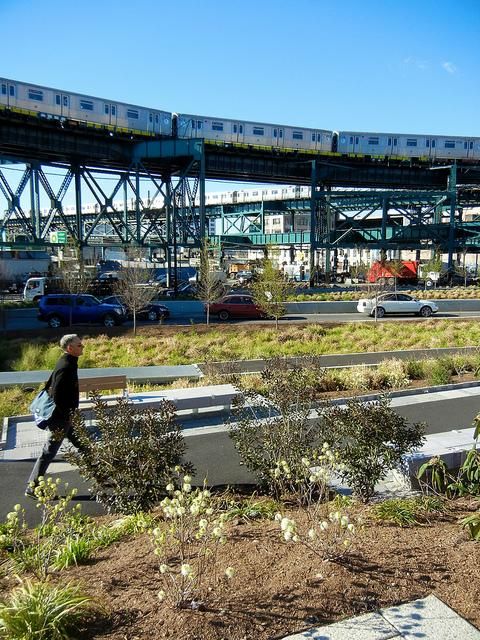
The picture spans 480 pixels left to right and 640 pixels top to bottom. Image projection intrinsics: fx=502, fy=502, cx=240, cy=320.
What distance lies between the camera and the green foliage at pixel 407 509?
4.89 metres

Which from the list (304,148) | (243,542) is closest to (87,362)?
(243,542)

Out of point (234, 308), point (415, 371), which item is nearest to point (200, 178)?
point (234, 308)

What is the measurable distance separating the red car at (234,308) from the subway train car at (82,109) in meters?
23.2

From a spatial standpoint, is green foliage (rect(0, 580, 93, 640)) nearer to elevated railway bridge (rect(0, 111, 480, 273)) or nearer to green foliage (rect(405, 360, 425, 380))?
green foliage (rect(405, 360, 425, 380))

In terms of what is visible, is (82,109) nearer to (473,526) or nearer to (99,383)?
(99,383)

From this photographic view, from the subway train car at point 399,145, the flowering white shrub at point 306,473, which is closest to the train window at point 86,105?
the subway train car at point 399,145

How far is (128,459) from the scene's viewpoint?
16.3 ft

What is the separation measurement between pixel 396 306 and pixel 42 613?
97.9 feet

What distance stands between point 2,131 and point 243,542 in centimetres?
Result: 4511

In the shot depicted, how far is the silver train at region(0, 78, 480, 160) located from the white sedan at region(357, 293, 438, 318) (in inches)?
1043

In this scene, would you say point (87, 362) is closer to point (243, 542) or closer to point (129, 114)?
point (243, 542)

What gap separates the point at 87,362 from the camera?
1633 centimetres

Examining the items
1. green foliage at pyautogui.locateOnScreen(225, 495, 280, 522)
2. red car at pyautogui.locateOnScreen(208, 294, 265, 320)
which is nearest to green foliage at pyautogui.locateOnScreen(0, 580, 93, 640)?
green foliage at pyautogui.locateOnScreen(225, 495, 280, 522)

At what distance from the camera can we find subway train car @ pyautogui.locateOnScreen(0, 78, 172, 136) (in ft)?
127
